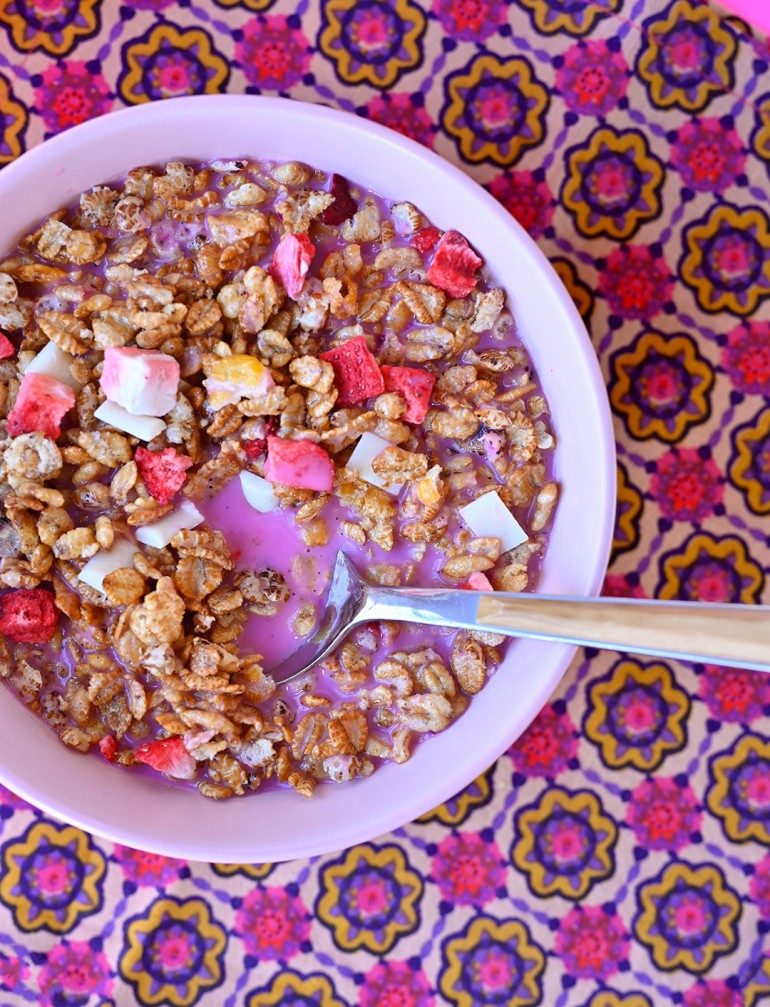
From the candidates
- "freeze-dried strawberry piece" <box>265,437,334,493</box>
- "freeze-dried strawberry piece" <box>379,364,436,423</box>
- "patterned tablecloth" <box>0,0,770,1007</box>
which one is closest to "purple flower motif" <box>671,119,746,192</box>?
"patterned tablecloth" <box>0,0,770,1007</box>

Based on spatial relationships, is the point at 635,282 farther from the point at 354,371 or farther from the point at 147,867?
the point at 147,867

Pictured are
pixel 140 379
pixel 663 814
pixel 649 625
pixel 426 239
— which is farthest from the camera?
pixel 663 814

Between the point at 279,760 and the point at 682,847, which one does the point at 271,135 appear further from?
the point at 682,847

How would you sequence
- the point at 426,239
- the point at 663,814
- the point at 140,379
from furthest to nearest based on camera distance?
the point at 663,814
the point at 426,239
the point at 140,379

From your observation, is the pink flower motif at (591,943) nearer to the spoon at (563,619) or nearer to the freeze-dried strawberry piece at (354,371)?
the spoon at (563,619)

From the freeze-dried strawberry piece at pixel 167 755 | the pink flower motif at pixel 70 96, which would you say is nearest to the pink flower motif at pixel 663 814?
the freeze-dried strawberry piece at pixel 167 755

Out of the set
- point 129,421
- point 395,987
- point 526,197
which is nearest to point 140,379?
point 129,421
